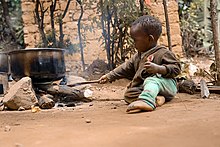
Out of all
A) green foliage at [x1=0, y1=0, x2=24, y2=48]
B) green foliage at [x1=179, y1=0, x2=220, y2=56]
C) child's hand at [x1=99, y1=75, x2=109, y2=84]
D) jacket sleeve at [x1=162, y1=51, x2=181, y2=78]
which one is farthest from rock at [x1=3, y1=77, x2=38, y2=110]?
green foliage at [x1=0, y1=0, x2=24, y2=48]

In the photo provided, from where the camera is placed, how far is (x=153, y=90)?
2.10 meters

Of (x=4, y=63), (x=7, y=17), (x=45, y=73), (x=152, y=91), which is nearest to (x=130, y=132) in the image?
(x=152, y=91)

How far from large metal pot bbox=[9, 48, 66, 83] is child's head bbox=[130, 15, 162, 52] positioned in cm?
117

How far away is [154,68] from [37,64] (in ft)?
4.80

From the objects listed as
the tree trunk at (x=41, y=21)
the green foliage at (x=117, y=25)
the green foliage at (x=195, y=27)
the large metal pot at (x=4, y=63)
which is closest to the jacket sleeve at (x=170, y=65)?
the green foliage at (x=117, y=25)

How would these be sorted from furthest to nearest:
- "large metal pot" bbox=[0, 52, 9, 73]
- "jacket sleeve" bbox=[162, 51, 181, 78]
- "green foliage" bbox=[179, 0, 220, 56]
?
"green foliage" bbox=[179, 0, 220, 56], "large metal pot" bbox=[0, 52, 9, 73], "jacket sleeve" bbox=[162, 51, 181, 78]

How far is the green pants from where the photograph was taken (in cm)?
203

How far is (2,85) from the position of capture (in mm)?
3676

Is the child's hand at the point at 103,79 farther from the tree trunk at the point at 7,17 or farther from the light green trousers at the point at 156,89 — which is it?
the tree trunk at the point at 7,17

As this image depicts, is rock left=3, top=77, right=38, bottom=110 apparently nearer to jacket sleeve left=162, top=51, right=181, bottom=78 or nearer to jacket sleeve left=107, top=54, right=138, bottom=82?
jacket sleeve left=107, top=54, right=138, bottom=82

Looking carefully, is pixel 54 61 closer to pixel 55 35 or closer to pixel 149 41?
pixel 149 41

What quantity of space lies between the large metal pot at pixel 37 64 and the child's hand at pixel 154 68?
4.47 feet

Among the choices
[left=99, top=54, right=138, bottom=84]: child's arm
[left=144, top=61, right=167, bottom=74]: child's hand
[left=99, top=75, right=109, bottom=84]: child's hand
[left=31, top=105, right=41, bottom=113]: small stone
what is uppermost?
[left=144, top=61, right=167, bottom=74]: child's hand

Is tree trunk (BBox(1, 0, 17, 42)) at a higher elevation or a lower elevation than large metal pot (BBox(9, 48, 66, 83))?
→ higher
